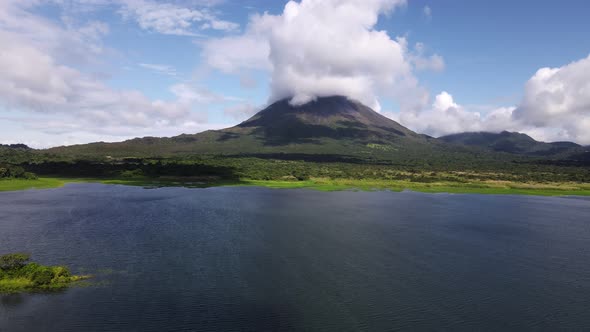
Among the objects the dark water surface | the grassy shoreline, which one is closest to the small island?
the dark water surface

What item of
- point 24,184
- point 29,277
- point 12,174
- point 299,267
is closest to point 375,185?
point 299,267

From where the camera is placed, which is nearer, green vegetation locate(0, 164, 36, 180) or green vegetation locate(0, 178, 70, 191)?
green vegetation locate(0, 178, 70, 191)

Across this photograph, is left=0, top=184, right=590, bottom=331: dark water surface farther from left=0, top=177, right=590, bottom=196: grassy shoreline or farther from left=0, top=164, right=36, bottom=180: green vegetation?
left=0, top=164, right=36, bottom=180: green vegetation

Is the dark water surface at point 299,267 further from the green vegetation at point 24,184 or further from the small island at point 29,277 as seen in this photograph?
the green vegetation at point 24,184

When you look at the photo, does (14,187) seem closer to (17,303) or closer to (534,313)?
(17,303)

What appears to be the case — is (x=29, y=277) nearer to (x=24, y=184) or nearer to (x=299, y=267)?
(x=299, y=267)

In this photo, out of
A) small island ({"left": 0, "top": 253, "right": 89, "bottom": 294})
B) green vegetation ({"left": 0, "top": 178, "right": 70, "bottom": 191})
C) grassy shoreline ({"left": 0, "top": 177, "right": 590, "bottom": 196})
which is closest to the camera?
small island ({"left": 0, "top": 253, "right": 89, "bottom": 294})
